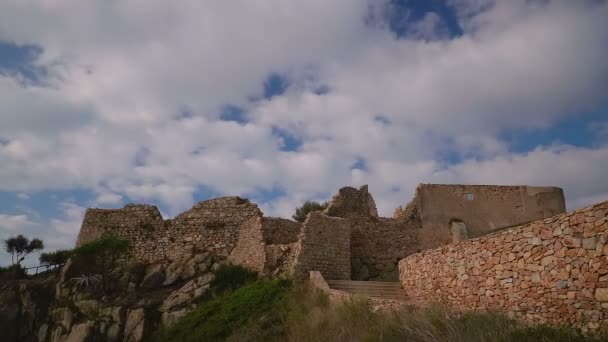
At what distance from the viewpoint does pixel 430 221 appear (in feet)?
63.5

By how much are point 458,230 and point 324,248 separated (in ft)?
23.2

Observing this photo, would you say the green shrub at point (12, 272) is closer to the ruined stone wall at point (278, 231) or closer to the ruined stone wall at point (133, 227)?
the ruined stone wall at point (133, 227)

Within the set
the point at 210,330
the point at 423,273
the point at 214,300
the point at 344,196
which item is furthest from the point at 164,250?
the point at 423,273

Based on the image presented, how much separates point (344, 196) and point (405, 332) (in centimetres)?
1138

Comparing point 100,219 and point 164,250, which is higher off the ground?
point 100,219

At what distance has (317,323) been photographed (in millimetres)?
10312

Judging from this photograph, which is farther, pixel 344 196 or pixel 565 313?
pixel 344 196

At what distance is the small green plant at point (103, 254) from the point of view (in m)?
17.4

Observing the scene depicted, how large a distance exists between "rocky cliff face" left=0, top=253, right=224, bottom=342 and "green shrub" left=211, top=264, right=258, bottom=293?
310mm

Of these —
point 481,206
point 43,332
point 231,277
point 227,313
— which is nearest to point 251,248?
point 231,277

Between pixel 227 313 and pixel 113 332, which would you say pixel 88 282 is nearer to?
pixel 113 332

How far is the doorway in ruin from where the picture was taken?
19.0 metres

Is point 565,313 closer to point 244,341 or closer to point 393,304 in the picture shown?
point 393,304

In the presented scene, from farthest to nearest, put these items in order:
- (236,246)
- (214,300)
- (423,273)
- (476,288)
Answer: (236,246) → (214,300) → (423,273) → (476,288)
